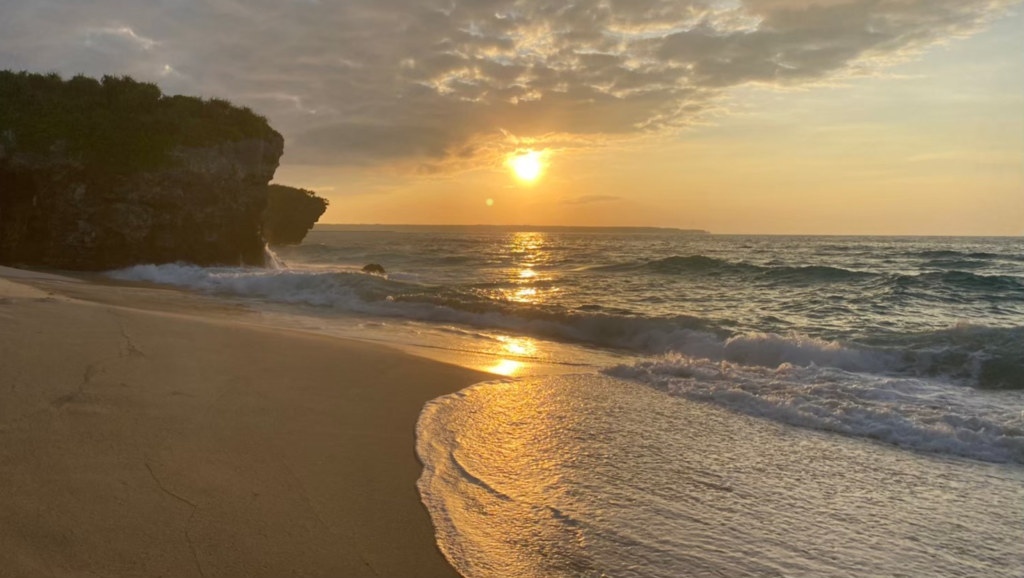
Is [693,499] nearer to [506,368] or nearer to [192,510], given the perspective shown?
[192,510]

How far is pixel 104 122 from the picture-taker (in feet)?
65.8

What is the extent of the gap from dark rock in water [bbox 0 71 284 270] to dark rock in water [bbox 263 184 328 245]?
35.7 meters

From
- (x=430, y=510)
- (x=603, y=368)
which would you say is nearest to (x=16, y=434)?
(x=430, y=510)

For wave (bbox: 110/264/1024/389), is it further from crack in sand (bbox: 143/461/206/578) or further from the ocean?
crack in sand (bbox: 143/461/206/578)

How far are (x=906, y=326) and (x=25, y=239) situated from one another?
78.3 feet

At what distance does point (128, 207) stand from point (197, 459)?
19.8m

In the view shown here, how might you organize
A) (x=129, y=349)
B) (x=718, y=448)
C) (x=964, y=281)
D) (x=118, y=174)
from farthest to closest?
(x=964, y=281) → (x=118, y=174) → (x=129, y=349) → (x=718, y=448)

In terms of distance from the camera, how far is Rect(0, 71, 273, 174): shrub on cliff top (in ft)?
62.7

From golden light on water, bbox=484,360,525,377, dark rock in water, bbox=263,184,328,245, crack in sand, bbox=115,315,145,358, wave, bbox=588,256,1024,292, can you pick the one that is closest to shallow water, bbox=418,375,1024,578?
golden light on water, bbox=484,360,525,377

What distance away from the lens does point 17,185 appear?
1938cm

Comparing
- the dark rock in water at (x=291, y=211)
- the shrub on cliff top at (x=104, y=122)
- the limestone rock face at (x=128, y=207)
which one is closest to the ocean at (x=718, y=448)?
the limestone rock face at (x=128, y=207)

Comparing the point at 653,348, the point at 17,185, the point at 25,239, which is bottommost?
the point at 653,348

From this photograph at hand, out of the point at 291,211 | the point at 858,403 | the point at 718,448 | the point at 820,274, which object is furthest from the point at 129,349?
the point at 291,211

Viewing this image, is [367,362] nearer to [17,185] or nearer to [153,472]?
[153,472]
